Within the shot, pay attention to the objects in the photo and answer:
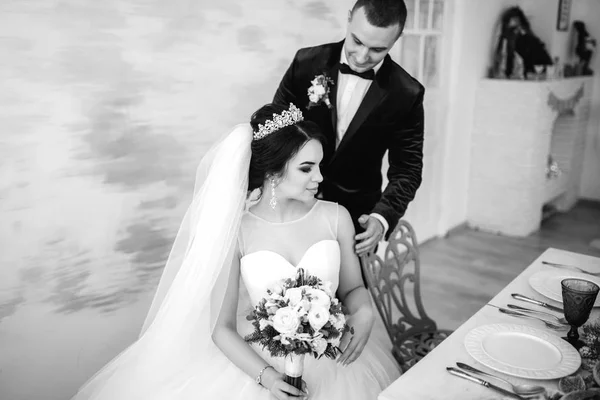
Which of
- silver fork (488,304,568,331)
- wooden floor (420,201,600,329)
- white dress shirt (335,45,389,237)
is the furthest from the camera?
wooden floor (420,201,600,329)

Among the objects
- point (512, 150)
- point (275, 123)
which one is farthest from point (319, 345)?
point (512, 150)

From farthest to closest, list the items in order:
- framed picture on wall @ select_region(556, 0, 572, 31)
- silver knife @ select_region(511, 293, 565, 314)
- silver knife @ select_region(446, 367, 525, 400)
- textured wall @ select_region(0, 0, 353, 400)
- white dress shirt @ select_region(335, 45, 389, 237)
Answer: framed picture on wall @ select_region(556, 0, 572, 31), white dress shirt @ select_region(335, 45, 389, 237), textured wall @ select_region(0, 0, 353, 400), silver knife @ select_region(511, 293, 565, 314), silver knife @ select_region(446, 367, 525, 400)

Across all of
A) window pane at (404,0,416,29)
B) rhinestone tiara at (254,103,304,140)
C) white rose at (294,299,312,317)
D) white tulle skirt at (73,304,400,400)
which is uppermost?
window pane at (404,0,416,29)

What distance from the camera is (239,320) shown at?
2035 millimetres

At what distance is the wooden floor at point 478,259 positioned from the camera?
147 inches

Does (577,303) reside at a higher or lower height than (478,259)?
higher

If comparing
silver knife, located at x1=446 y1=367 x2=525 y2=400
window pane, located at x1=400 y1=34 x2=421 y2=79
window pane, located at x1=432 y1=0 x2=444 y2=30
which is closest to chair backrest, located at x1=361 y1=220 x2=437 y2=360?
silver knife, located at x1=446 y1=367 x2=525 y2=400

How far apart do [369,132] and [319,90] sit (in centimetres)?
26

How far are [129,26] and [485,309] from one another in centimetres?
173

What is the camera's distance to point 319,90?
2.19m

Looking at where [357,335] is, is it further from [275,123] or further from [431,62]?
[431,62]

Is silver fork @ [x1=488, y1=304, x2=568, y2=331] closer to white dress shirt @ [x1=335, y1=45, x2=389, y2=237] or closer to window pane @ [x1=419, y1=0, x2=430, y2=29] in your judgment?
white dress shirt @ [x1=335, y1=45, x2=389, y2=237]

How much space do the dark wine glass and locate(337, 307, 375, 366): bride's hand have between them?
0.58 metres

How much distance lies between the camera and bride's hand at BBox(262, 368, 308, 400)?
154 centimetres
